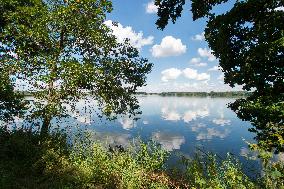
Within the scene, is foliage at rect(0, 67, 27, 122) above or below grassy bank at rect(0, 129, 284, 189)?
above

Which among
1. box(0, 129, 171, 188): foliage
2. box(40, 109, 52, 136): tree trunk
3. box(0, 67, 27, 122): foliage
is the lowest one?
box(0, 129, 171, 188): foliage

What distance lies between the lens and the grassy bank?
8797 millimetres

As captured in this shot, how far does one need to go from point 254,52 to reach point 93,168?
245 inches

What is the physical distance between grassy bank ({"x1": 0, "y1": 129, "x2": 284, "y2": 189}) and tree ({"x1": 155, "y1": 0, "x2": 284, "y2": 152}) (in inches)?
60.0

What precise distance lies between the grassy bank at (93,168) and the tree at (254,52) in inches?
60.0

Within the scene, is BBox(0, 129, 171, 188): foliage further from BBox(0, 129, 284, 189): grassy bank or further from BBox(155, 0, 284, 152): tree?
BBox(155, 0, 284, 152): tree

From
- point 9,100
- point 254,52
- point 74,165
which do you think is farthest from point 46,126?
point 254,52

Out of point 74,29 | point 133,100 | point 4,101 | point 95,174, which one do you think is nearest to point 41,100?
point 4,101

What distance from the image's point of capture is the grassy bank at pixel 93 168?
8.80 meters

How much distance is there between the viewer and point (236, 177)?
779 cm

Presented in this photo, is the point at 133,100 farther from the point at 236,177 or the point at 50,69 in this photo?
the point at 236,177

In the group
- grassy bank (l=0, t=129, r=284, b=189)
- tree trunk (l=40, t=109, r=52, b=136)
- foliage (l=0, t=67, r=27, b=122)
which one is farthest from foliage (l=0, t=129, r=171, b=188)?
foliage (l=0, t=67, r=27, b=122)

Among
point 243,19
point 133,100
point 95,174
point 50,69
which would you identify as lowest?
point 95,174

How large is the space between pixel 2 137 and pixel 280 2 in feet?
39.2
